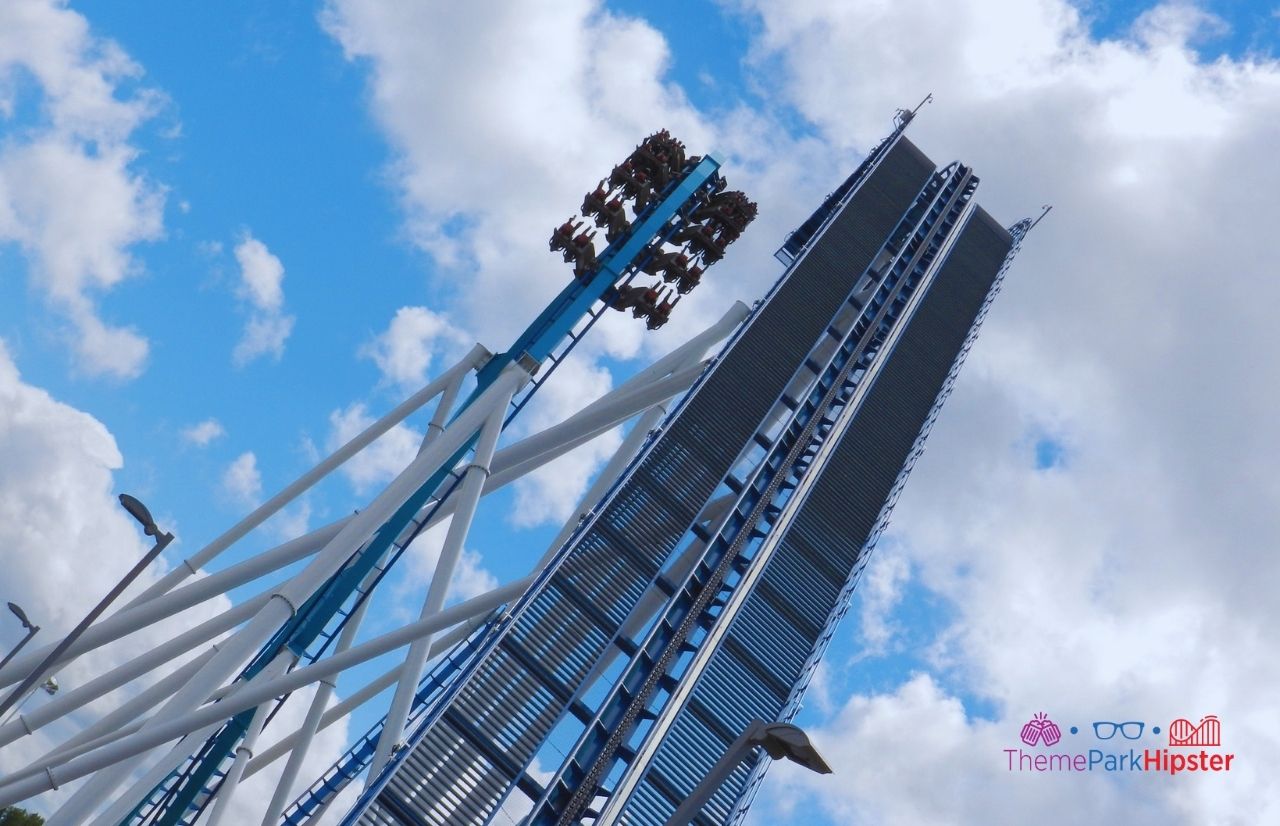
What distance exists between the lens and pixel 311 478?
2469cm

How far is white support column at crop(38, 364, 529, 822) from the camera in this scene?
1858 cm

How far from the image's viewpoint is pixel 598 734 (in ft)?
75.4

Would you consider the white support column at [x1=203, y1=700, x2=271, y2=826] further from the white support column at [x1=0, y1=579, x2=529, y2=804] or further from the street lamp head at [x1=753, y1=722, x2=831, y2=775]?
the street lamp head at [x1=753, y1=722, x2=831, y2=775]

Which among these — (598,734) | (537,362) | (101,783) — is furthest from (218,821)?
(537,362)

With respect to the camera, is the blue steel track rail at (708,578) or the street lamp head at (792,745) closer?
the street lamp head at (792,745)

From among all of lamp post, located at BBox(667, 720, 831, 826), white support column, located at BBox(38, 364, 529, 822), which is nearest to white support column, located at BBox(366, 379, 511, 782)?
white support column, located at BBox(38, 364, 529, 822)

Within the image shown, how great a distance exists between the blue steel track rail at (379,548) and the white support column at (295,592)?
96 cm

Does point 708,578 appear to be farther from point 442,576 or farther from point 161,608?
point 161,608

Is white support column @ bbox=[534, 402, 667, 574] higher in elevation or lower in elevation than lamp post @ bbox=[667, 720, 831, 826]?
higher

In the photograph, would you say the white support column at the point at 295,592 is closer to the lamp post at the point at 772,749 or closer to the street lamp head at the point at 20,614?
the street lamp head at the point at 20,614

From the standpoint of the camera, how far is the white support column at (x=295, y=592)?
1858 centimetres

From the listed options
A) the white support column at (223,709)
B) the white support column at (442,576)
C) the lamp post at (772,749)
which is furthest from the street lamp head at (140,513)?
the lamp post at (772,749)

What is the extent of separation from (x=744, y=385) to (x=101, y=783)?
16.3 metres

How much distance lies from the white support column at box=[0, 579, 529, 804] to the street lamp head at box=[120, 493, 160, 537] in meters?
3.12
